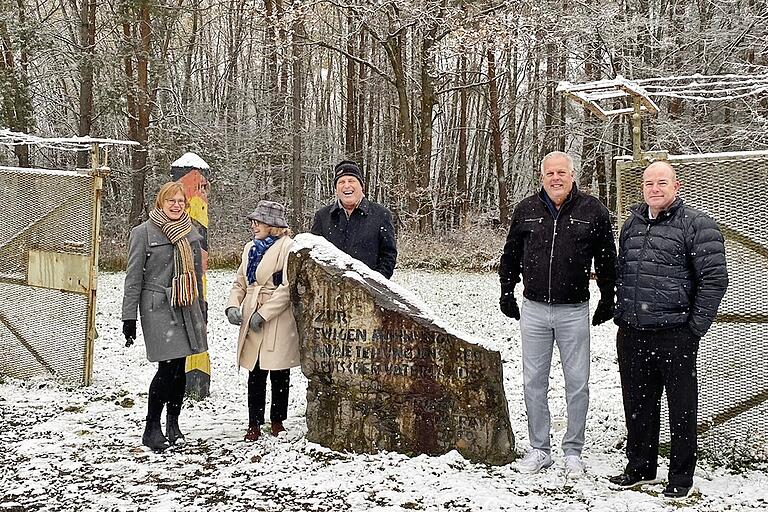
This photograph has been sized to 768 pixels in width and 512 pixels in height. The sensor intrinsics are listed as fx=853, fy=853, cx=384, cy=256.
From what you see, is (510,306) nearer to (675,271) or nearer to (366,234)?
(675,271)

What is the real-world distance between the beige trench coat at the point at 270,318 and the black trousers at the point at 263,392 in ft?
0.34

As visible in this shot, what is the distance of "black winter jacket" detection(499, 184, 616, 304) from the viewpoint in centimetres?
525

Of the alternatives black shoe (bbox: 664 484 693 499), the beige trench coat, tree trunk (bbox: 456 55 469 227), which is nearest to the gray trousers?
black shoe (bbox: 664 484 693 499)

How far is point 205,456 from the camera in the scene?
5.80m

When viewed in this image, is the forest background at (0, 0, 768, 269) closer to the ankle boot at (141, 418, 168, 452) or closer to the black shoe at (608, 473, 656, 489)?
the black shoe at (608, 473, 656, 489)

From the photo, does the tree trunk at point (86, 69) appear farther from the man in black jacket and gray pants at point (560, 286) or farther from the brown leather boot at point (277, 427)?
the man in black jacket and gray pants at point (560, 286)

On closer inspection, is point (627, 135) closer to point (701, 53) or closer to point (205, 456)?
point (701, 53)

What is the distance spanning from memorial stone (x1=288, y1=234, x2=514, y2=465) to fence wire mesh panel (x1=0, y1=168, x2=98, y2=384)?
2.76 metres

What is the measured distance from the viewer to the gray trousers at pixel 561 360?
5.34 m

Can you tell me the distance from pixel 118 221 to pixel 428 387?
20282 millimetres

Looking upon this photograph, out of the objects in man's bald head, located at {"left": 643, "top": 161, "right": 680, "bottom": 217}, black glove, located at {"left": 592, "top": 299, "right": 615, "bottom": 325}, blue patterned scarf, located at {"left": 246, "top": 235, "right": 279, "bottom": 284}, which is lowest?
black glove, located at {"left": 592, "top": 299, "right": 615, "bottom": 325}

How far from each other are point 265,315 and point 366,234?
960 millimetres

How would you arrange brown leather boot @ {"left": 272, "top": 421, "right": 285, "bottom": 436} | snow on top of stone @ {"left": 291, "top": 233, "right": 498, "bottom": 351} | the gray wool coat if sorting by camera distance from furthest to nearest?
brown leather boot @ {"left": 272, "top": 421, "right": 285, "bottom": 436}
the gray wool coat
snow on top of stone @ {"left": 291, "top": 233, "right": 498, "bottom": 351}

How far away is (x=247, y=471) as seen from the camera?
5473 millimetres
